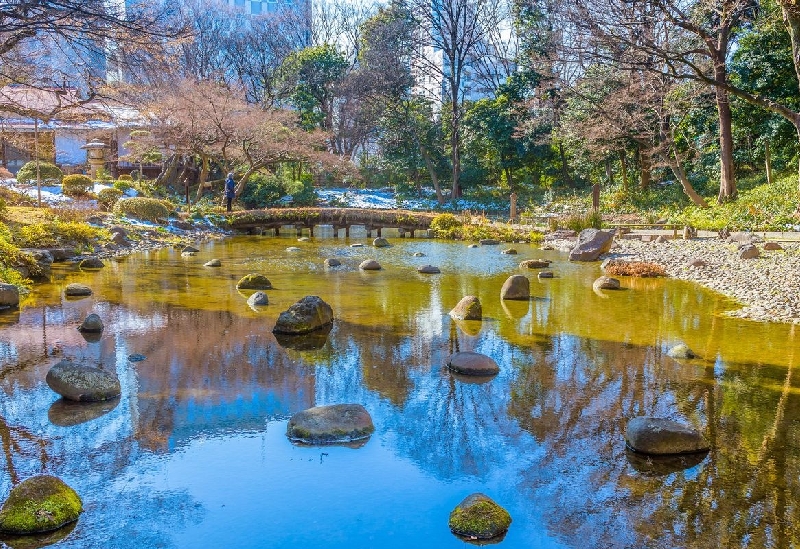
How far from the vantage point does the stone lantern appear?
114 feet

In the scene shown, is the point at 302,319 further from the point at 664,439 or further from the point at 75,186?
the point at 75,186

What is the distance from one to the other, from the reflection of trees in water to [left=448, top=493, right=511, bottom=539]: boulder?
0.35 meters

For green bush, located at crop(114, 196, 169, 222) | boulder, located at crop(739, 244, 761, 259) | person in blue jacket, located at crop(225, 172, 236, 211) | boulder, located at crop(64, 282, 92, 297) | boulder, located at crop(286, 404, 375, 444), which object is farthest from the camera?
person in blue jacket, located at crop(225, 172, 236, 211)

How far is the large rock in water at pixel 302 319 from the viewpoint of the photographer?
990 cm

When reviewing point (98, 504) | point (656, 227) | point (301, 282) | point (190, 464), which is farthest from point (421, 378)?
point (656, 227)

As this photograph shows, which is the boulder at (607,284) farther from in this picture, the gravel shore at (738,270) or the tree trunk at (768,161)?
the tree trunk at (768,161)

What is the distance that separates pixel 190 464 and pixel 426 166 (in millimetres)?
34234

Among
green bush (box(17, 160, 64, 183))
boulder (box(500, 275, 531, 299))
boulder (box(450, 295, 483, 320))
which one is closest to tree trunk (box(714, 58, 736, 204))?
boulder (box(500, 275, 531, 299))

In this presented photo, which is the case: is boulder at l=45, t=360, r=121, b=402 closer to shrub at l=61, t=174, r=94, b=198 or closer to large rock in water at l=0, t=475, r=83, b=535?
large rock in water at l=0, t=475, r=83, b=535

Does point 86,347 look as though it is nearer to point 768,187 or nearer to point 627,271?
point 627,271

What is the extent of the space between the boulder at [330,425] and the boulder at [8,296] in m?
7.40

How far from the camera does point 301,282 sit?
14945 mm

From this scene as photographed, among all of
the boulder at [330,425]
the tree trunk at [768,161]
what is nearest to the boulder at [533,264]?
the boulder at [330,425]

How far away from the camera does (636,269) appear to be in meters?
16.2
